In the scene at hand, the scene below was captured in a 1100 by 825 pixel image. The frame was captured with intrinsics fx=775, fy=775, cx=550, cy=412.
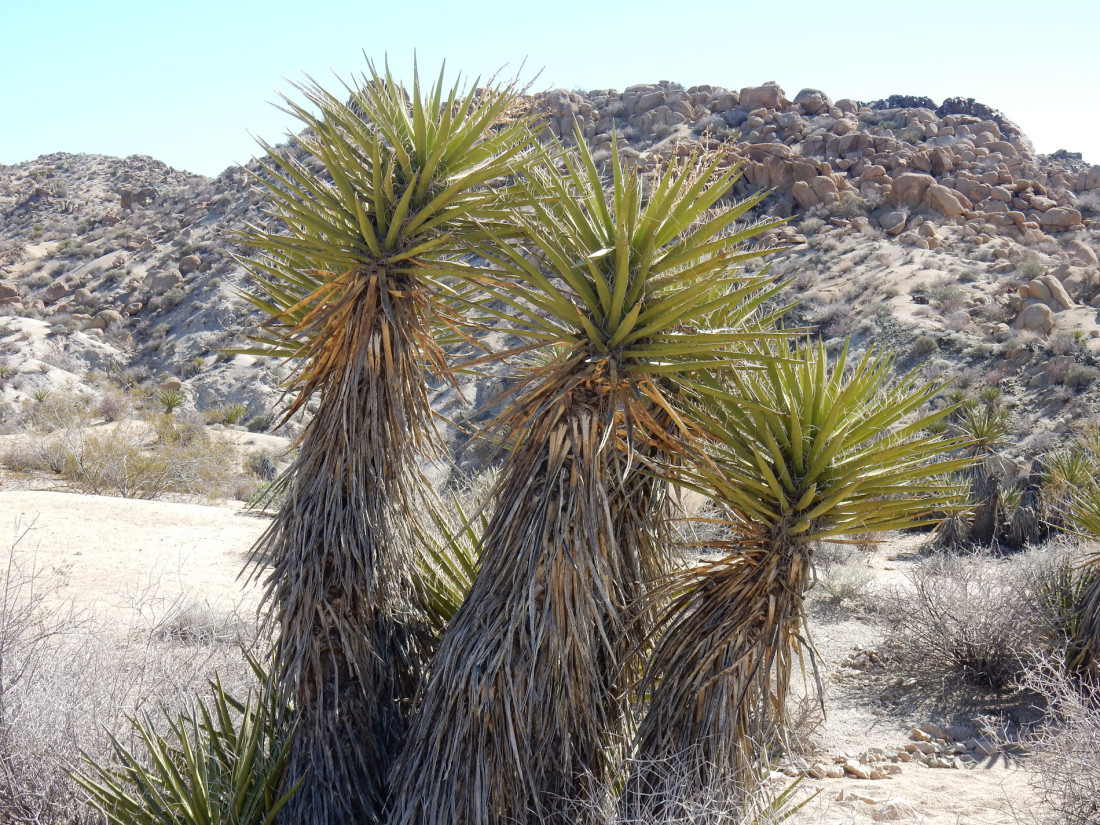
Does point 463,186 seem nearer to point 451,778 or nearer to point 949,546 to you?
point 451,778

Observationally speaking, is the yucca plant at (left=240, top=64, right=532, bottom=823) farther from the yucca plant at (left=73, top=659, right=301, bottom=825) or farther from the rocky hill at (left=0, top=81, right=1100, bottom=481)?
the rocky hill at (left=0, top=81, right=1100, bottom=481)

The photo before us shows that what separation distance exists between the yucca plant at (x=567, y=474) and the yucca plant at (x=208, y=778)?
0.77 metres

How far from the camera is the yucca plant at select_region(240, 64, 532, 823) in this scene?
3.58 metres

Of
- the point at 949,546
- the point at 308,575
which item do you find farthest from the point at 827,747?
the point at 949,546

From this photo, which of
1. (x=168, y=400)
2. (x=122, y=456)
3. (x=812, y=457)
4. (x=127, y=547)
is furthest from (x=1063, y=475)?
(x=168, y=400)

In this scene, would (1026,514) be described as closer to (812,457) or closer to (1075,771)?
(1075,771)

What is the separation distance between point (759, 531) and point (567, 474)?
0.87 meters

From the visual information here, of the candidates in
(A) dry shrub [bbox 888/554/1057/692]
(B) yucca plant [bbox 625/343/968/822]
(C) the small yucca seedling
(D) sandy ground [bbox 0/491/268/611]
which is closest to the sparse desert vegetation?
(B) yucca plant [bbox 625/343/968/822]

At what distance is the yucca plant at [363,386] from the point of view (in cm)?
358

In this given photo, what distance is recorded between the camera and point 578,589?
323cm

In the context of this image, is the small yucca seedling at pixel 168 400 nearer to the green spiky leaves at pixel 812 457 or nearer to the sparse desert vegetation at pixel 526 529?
the sparse desert vegetation at pixel 526 529

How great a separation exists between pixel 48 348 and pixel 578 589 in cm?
3132

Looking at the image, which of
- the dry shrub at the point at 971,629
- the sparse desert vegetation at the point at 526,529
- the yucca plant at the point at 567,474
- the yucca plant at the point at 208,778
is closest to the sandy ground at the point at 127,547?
the sparse desert vegetation at the point at 526,529

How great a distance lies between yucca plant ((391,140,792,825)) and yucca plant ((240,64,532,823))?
1.31 ft
